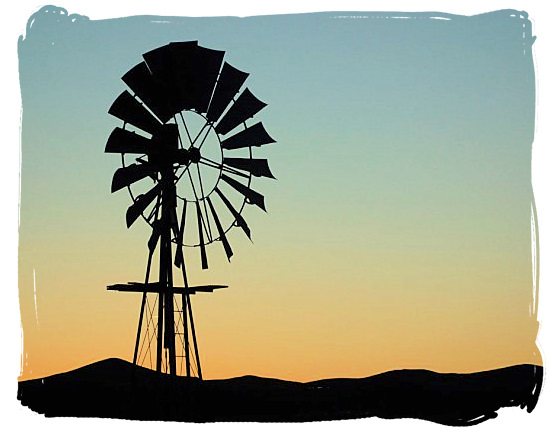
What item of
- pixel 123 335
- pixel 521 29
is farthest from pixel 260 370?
pixel 521 29

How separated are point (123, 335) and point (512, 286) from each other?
2.81 meters

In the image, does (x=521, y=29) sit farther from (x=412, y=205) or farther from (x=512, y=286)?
(x=512, y=286)

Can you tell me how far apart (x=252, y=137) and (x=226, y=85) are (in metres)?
0.41

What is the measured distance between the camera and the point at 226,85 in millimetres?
5867

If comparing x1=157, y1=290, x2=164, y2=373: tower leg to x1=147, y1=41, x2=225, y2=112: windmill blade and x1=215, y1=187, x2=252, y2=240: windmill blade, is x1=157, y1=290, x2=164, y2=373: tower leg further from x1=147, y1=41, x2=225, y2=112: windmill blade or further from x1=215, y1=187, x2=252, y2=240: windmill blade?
x1=147, y1=41, x2=225, y2=112: windmill blade

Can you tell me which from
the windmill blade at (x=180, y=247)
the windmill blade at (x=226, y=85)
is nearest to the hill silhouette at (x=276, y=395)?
the windmill blade at (x=180, y=247)

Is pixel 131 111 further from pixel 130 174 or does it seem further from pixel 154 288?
pixel 154 288

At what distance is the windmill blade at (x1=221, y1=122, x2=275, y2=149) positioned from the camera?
592 centimetres

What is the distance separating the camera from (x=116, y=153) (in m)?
5.88

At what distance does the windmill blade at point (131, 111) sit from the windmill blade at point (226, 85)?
18.8 inches

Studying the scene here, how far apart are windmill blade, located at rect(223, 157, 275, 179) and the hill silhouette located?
1.47m

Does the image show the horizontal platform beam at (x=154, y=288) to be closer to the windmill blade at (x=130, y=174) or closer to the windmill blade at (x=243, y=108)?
the windmill blade at (x=130, y=174)

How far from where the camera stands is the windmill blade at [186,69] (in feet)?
19.1

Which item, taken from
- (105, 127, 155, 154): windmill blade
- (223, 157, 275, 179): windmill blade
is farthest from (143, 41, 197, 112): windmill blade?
(223, 157, 275, 179): windmill blade
